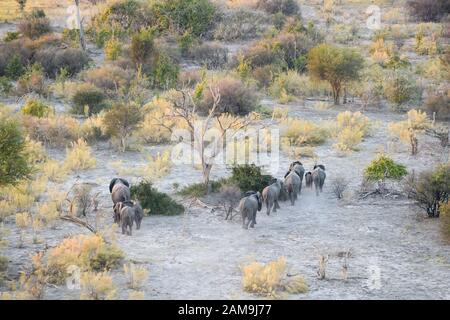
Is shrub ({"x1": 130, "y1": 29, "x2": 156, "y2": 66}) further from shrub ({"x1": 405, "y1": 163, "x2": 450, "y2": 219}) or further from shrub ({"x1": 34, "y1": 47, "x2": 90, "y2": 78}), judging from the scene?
shrub ({"x1": 405, "y1": 163, "x2": 450, "y2": 219})

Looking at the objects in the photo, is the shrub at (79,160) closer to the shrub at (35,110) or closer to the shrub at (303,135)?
the shrub at (35,110)

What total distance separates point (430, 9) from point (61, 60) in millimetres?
20438

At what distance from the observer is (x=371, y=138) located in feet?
66.9

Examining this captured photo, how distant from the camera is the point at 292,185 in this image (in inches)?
573

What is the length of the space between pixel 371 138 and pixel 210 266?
33.5 ft

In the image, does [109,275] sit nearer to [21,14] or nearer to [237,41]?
[237,41]

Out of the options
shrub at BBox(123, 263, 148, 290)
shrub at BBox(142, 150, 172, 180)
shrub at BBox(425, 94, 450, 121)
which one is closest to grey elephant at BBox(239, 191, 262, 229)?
shrub at BBox(123, 263, 148, 290)

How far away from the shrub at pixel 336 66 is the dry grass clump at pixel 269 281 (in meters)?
14.4

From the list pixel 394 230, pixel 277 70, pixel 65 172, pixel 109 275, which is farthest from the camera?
pixel 277 70

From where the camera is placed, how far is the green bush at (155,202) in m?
13.9

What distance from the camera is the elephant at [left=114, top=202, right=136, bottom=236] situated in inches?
496

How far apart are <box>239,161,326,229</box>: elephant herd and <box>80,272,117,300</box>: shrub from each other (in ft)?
11.9
